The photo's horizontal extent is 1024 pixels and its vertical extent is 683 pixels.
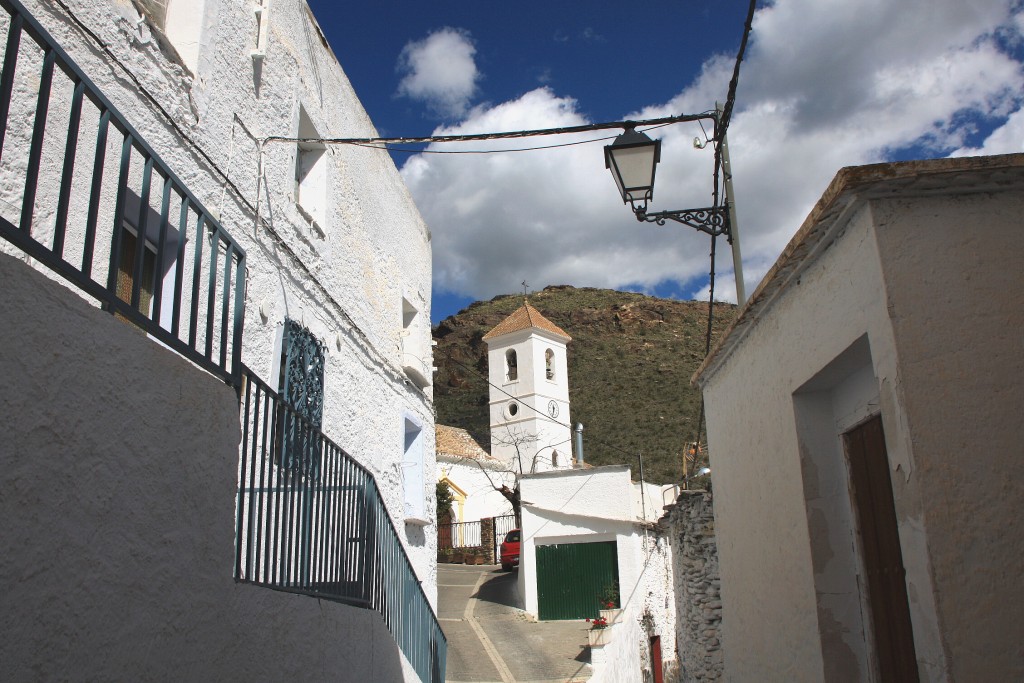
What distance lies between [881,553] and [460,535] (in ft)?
89.2

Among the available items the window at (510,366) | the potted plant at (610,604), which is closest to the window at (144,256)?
the potted plant at (610,604)

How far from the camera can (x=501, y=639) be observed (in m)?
17.0

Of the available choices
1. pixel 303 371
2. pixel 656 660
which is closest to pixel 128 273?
pixel 303 371

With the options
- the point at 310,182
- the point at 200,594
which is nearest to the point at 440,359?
the point at 310,182

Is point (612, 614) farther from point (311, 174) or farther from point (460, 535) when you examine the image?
point (460, 535)

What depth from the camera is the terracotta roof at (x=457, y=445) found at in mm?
37844

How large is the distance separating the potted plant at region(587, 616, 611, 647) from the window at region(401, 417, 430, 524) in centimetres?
433

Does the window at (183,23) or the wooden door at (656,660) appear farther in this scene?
the wooden door at (656,660)

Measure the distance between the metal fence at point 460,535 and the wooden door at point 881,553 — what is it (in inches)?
1034

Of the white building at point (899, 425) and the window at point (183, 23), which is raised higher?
the window at point (183, 23)

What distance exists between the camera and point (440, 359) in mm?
69750

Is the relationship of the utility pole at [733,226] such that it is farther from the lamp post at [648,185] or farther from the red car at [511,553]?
the red car at [511,553]

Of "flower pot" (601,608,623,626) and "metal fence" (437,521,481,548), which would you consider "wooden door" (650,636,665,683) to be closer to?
"flower pot" (601,608,623,626)

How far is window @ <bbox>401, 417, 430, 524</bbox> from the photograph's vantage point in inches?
432
